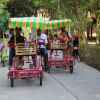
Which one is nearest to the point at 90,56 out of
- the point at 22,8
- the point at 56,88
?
the point at 56,88

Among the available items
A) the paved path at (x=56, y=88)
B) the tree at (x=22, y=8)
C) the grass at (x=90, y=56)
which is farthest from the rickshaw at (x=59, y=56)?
the tree at (x=22, y=8)

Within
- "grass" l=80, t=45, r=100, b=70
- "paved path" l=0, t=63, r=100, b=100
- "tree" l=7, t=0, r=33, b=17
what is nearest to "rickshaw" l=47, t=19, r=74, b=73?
"paved path" l=0, t=63, r=100, b=100

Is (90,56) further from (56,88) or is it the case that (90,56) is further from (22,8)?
(22,8)

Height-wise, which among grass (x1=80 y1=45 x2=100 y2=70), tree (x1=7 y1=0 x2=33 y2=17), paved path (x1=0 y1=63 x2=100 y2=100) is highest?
tree (x1=7 y1=0 x2=33 y2=17)

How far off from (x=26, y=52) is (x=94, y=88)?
107 inches

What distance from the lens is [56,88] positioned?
10984 millimetres

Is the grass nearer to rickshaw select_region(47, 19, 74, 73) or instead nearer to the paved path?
rickshaw select_region(47, 19, 74, 73)

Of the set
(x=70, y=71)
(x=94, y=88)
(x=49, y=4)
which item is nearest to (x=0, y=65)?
(x=70, y=71)

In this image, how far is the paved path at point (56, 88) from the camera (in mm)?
9336

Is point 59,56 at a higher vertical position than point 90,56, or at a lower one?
higher

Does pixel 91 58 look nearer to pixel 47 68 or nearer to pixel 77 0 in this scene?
pixel 47 68

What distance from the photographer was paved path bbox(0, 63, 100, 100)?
30.6ft

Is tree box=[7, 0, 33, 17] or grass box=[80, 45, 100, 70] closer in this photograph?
grass box=[80, 45, 100, 70]

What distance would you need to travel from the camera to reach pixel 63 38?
18.0m
